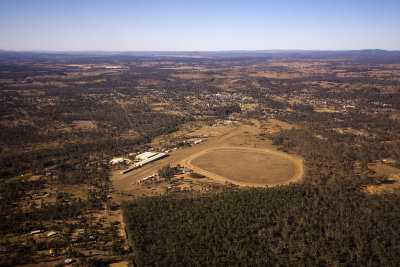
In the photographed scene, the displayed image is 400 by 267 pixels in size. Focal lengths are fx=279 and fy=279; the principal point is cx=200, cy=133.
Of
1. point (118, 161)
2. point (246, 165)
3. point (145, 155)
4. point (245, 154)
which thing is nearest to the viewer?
point (246, 165)

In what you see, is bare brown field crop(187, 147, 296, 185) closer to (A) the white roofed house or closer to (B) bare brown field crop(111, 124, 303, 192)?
(B) bare brown field crop(111, 124, 303, 192)

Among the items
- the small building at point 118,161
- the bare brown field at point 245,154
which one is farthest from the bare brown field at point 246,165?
the small building at point 118,161

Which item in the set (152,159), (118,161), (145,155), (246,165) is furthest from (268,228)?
(118,161)

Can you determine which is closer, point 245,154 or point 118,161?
point 118,161

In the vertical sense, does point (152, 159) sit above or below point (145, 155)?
below

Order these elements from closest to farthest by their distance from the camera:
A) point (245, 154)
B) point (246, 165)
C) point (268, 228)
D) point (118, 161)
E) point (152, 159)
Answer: point (268, 228) → point (246, 165) → point (118, 161) → point (152, 159) → point (245, 154)

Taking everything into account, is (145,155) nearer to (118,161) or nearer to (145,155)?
(145,155)

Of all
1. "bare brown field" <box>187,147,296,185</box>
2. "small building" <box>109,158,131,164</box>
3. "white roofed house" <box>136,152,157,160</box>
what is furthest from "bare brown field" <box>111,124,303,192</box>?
"small building" <box>109,158,131,164</box>

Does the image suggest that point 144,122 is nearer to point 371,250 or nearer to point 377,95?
point 371,250

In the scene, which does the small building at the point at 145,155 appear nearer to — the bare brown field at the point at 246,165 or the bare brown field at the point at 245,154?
the bare brown field at the point at 245,154

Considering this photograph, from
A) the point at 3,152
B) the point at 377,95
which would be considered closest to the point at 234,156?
the point at 3,152
